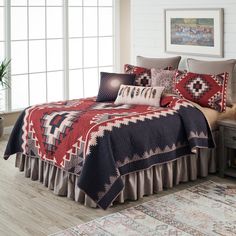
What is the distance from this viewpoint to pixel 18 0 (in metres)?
6.71

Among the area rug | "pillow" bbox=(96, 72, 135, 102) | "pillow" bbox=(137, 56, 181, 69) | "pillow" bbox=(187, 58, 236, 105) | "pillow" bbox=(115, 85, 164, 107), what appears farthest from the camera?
"pillow" bbox=(137, 56, 181, 69)

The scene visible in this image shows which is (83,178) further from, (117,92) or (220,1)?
(220,1)

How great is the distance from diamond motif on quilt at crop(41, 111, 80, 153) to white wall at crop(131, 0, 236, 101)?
188cm

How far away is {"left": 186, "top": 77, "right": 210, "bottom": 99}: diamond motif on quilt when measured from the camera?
527cm

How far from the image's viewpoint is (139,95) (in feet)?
17.4

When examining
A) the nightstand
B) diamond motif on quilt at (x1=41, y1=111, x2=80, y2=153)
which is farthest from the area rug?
diamond motif on quilt at (x1=41, y1=111, x2=80, y2=153)

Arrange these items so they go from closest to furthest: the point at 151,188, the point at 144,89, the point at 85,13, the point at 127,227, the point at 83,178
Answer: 1. the point at 127,227
2. the point at 83,178
3. the point at 151,188
4. the point at 144,89
5. the point at 85,13

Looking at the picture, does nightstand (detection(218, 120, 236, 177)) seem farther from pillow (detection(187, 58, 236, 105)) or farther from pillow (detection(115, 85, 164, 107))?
pillow (detection(115, 85, 164, 107))

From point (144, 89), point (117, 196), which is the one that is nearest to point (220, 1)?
point (144, 89)

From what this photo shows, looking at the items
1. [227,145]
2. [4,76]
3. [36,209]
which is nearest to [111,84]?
[227,145]

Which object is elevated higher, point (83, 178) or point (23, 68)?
point (23, 68)

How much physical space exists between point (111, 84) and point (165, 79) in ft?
1.89

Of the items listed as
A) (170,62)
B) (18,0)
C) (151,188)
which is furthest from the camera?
(18,0)

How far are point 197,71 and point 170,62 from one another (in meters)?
0.44
